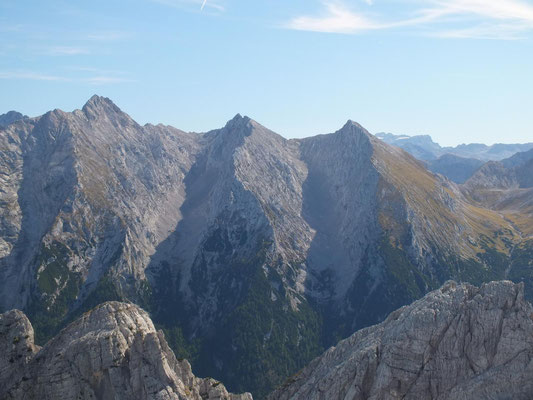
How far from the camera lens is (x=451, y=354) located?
2867 inches

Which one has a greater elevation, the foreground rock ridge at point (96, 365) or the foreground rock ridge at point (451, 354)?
the foreground rock ridge at point (451, 354)

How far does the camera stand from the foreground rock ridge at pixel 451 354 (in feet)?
219

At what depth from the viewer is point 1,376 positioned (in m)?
81.6

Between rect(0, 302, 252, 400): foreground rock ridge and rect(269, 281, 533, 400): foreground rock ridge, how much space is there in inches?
1063

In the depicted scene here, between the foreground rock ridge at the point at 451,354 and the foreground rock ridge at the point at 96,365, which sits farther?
the foreground rock ridge at the point at 96,365

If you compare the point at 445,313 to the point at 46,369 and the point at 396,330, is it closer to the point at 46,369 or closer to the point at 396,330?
the point at 396,330

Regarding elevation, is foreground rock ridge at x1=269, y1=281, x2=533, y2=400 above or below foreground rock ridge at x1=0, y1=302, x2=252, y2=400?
above

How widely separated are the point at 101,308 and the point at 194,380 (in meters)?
21.7

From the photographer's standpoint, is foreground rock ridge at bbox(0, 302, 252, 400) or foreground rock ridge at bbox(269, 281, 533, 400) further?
foreground rock ridge at bbox(0, 302, 252, 400)

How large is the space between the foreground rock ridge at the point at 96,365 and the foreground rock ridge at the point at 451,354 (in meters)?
27.0

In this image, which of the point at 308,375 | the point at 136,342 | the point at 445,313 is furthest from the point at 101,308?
the point at 445,313

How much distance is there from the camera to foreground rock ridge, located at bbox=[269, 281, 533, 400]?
219 feet

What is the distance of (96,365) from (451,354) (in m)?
56.2

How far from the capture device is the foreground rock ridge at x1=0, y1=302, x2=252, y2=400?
77.3 meters
